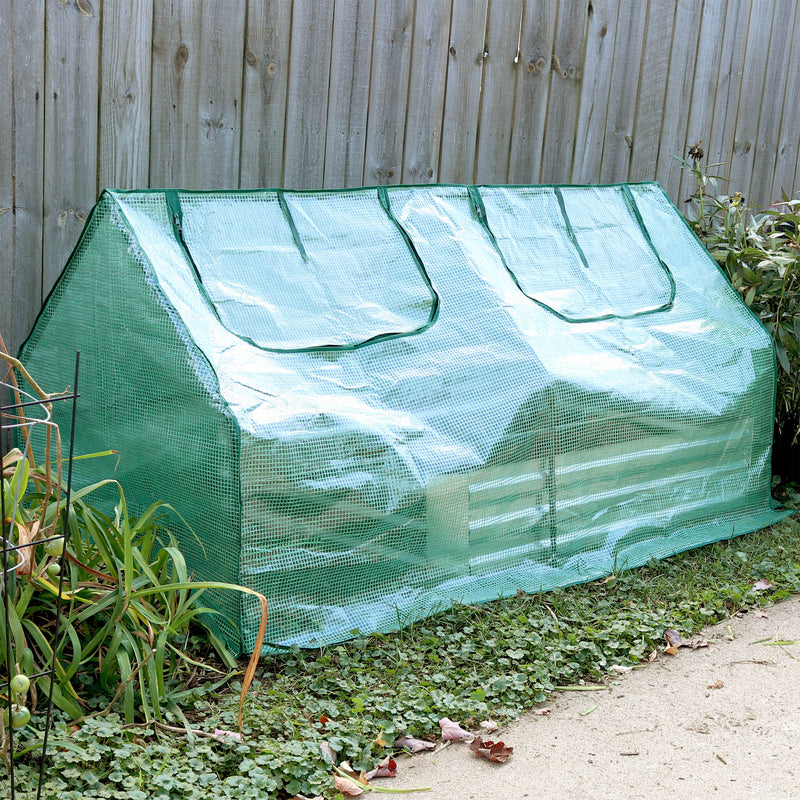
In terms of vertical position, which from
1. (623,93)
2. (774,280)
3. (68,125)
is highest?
(623,93)

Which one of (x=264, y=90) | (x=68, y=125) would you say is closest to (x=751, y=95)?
(x=264, y=90)

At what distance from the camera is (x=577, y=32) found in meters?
4.89

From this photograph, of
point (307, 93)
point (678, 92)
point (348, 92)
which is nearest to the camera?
point (307, 93)

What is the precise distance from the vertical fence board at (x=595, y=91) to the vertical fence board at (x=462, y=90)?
0.72 meters

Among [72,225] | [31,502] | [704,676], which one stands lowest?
[704,676]

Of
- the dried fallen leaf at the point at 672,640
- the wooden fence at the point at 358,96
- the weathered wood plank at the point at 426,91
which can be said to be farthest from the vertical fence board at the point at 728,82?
the dried fallen leaf at the point at 672,640

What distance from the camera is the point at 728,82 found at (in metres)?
5.67

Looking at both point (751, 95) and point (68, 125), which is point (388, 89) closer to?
point (68, 125)

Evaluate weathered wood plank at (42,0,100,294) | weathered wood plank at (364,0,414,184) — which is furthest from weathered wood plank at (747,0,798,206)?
weathered wood plank at (42,0,100,294)

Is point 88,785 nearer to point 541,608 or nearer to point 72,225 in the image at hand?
point 541,608

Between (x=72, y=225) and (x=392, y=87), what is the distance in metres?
1.57

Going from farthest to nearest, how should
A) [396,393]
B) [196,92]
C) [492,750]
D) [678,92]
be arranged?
[678,92] → [196,92] → [396,393] → [492,750]

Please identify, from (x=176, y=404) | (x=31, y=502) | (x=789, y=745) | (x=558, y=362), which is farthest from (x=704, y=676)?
(x=31, y=502)

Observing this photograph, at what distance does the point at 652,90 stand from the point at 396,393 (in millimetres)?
2974
